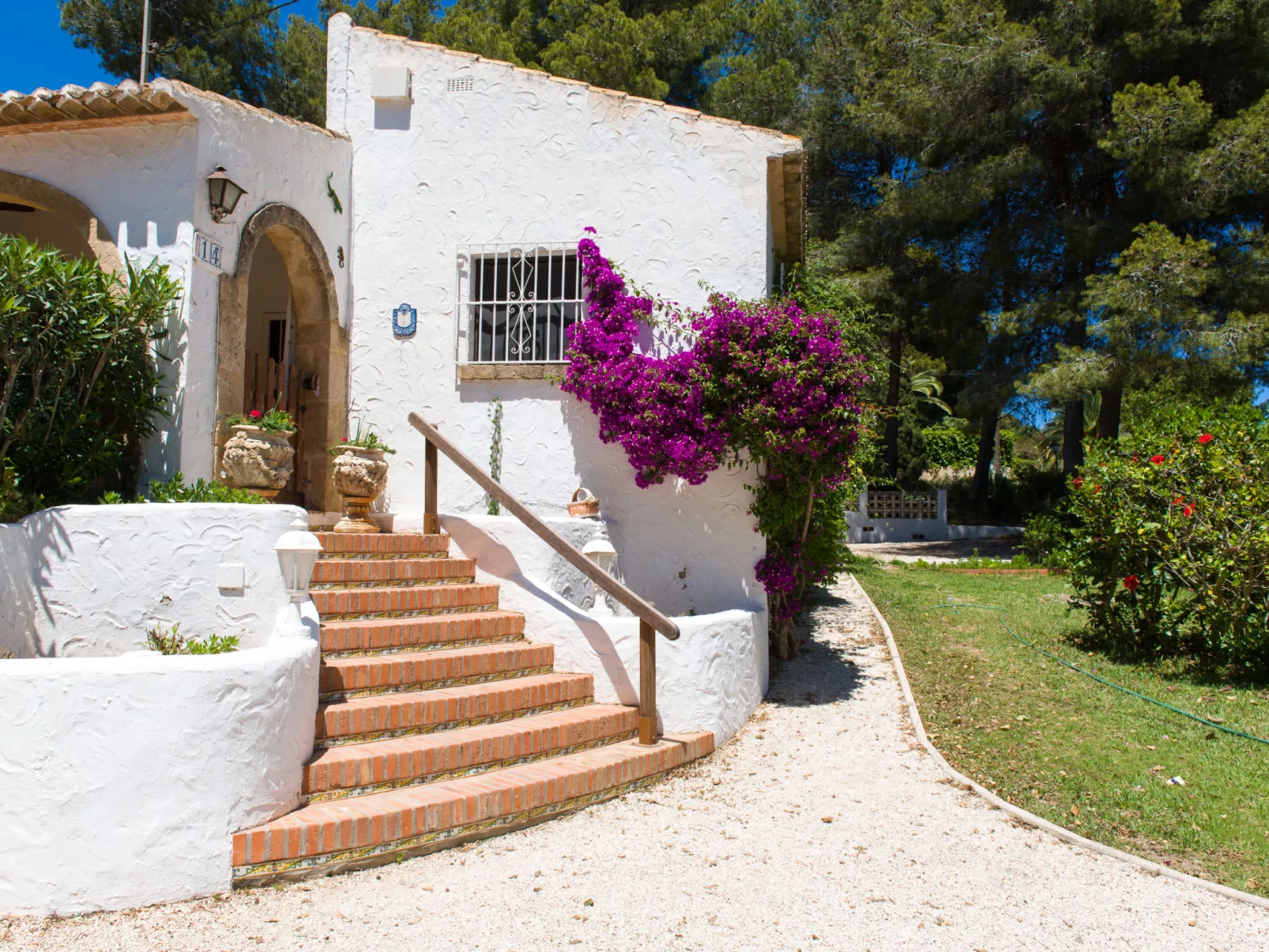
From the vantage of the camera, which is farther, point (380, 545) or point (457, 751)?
point (380, 545)

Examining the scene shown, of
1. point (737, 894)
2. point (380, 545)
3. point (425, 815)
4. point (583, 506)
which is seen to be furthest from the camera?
point (583, 506)

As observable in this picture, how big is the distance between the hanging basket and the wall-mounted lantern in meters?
3.56

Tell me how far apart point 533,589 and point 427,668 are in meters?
1.35

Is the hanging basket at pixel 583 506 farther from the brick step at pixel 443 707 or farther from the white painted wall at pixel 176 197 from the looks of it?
the white painted wall at pixel 176 197

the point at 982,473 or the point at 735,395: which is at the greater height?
the point at 735,395

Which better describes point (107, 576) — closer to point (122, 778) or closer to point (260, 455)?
point (260, 455)

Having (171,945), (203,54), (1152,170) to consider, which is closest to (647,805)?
(171,945)

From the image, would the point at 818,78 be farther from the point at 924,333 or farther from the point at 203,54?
the point at 203,54

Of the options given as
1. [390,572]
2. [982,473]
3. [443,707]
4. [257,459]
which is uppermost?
[982,473]

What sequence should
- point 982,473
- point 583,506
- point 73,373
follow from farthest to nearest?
1. point 982,473
2. point 583,506
3. point 73,373

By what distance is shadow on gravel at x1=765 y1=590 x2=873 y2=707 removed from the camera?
7.73 meters

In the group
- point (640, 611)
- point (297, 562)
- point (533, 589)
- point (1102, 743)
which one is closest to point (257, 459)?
point (297, 562)

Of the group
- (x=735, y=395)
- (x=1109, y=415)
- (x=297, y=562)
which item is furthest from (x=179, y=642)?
(x=1109, y=415)

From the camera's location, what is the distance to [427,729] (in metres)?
5.40
